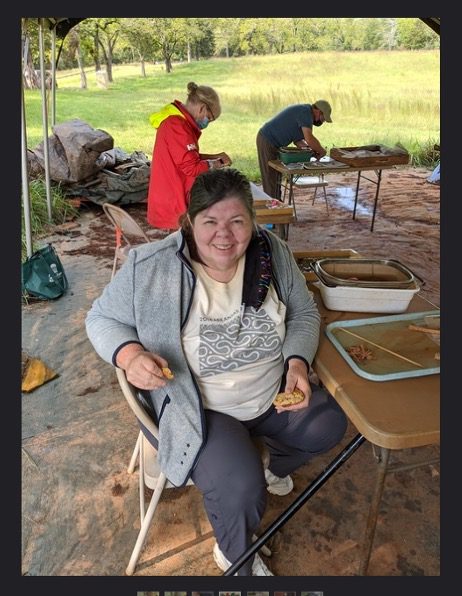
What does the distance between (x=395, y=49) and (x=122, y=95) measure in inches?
353

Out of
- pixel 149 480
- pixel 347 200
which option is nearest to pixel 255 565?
pixel 149 480

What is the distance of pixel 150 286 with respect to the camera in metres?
1.41

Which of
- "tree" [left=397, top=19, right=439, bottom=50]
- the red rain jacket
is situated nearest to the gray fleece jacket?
the red rain jacket

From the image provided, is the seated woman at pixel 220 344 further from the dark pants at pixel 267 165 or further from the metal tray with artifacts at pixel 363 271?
the dark pants at pixel 267 165

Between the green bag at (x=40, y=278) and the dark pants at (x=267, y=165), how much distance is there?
2.94 meters

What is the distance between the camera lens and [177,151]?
10.1 ft

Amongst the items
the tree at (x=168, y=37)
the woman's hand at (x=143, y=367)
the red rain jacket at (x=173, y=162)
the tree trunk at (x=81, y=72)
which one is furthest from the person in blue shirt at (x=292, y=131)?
the tree trunk at (x=81, y=72)

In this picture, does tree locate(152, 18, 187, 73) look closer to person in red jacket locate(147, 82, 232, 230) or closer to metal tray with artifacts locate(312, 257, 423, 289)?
person in red jacket locate(147, 82, 232, 230)

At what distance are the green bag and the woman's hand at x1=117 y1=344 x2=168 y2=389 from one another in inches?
107

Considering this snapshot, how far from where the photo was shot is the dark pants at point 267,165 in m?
5.53

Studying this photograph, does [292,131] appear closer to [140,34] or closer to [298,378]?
[298,378]

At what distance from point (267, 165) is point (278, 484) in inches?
174

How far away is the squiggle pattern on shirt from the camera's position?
146 cm

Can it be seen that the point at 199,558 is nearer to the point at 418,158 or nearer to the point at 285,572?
the point at 285,572
